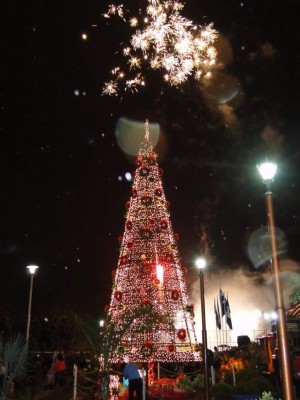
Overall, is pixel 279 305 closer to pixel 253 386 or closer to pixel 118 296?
pixel 253 386

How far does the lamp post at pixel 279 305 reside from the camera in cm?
746

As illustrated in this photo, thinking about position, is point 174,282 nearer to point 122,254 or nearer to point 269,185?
point 122,254

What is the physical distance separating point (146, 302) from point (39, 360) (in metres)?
5.72

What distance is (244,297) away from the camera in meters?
51.1

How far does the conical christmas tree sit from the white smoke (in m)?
28.1

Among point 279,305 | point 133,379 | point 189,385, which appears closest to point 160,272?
point 189,385

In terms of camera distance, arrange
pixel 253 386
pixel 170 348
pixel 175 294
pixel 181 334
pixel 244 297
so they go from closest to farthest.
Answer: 1. pixel 253 386
2. pixel 170 348
3. pixel 181 334
4. pixel 175 294
5. pixel 244 297

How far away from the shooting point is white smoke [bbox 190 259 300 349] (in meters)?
48.7

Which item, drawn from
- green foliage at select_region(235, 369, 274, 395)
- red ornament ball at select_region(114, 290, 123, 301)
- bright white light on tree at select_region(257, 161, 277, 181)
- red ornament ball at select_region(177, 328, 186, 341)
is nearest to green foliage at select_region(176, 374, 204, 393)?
red ornament ball at select_region(177, 328, 186, 341)

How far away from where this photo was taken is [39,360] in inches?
811

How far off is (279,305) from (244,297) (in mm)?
44952

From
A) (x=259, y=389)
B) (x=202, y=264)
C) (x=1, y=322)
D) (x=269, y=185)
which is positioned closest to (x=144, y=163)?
(x=202, y=264)

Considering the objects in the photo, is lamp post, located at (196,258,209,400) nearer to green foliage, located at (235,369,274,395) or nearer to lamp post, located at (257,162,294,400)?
green foliage, located at (235,369,274,395)

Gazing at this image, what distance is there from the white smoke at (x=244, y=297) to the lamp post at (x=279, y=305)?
136 feet
